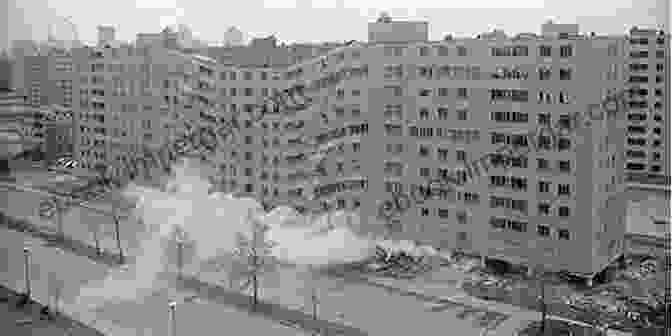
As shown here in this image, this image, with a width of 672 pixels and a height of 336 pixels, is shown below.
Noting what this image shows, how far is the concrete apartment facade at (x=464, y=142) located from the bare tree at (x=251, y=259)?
114 centimetres

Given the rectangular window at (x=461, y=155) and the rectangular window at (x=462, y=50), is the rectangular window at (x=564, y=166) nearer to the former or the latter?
the rectangular window at (x=461, y=155)

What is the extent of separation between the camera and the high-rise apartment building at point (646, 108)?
37.9 ft

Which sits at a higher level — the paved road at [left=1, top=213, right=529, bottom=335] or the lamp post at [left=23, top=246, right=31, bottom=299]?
the lamp post at [left=23, top=246, right=31, bottom=299]

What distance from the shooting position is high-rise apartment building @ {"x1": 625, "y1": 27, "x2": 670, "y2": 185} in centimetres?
1155

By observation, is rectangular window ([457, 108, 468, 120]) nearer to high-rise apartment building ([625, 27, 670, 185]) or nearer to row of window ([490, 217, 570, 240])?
row of window ([490, 217, 570, 240])

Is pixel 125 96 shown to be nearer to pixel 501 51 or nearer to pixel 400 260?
pixel 400 260

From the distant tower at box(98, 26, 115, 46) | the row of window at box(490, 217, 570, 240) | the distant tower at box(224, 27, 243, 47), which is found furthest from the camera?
the distant tower at box(98, 26, 115, 46)

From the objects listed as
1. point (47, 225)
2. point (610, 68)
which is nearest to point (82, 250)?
point (47, 225)

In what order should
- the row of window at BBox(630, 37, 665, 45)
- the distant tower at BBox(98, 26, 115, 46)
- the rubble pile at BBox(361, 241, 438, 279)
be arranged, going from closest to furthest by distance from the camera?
the rubble pile at BBox(361, 241, 438, 279) < the distant tower at BBox(98, 26, 115, 46) < the row of window at BBox(630, 37, 665, 45)

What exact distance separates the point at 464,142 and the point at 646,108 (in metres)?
5.87

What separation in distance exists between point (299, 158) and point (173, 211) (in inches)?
49.8

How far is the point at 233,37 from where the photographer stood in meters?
7.91

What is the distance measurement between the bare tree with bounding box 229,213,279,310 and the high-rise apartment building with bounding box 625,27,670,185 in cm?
708

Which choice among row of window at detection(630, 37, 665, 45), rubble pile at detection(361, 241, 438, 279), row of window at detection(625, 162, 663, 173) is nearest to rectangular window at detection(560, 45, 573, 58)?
rubble pile at detection(361, 241, 438, 279)
